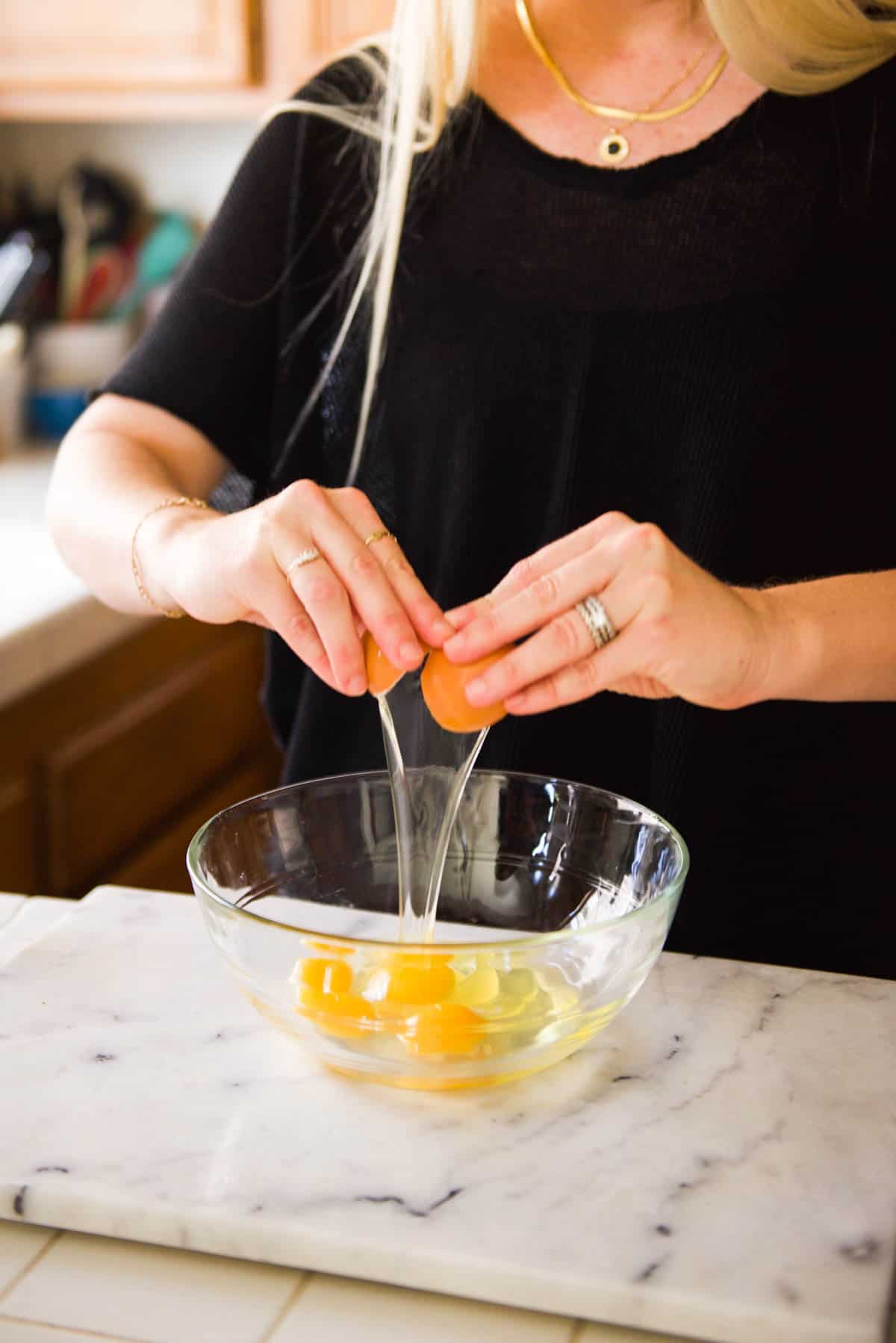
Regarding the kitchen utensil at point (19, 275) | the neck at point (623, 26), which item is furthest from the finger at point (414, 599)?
the kitchen utensil at point (19, 275)

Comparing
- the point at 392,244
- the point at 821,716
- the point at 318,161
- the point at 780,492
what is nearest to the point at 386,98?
the point at 318,161

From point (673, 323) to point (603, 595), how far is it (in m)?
0.40

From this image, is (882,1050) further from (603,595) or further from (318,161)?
(318,161)

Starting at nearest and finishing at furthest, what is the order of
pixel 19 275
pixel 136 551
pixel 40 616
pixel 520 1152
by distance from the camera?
pixel 520 1152
pixel 136 551
pixel 40 616
pixel 19 275

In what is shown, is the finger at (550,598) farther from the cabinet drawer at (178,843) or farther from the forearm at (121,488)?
the cabinet drawer at (178,843)

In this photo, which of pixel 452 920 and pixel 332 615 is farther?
pixel 452 920

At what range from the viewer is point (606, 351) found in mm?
1082

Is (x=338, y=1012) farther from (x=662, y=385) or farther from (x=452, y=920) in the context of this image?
(x=662, y=385)

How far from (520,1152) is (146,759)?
1457 mm

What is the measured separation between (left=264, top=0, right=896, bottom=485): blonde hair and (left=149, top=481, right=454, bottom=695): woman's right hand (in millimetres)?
360

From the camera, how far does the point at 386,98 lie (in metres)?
1.20

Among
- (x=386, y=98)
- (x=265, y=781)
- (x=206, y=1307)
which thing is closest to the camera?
(x=206, y=1307)

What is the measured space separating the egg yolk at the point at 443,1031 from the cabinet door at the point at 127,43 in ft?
6.20

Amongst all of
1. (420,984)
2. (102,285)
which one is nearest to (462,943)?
(420,984)
